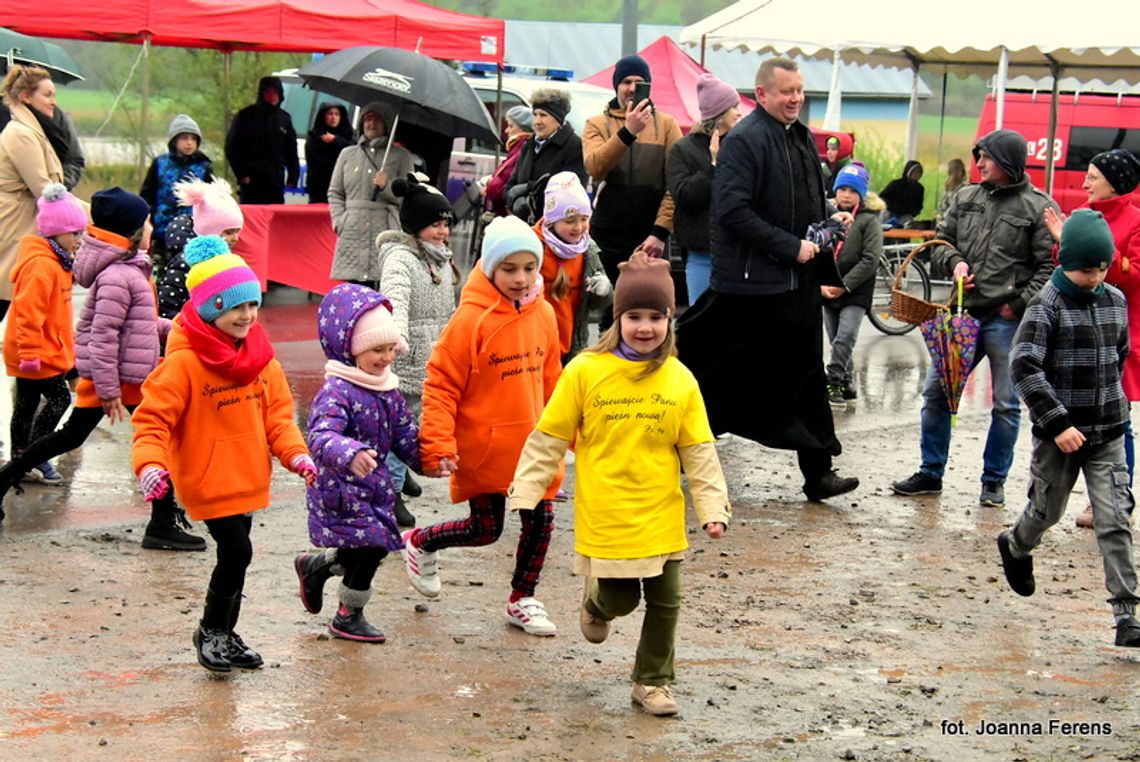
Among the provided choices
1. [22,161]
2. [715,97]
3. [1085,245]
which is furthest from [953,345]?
[22,161]

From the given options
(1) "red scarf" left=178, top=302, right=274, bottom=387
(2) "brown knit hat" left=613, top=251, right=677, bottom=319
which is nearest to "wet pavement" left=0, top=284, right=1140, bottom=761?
(1) "red scarf" left=178, top=302, right=274, bottom=387

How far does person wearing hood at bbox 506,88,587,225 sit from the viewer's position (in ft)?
33.7

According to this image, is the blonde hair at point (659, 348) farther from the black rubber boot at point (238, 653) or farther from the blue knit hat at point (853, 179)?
the blue knit hat at point (853, 179)

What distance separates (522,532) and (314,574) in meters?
0.84

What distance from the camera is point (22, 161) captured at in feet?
31.9

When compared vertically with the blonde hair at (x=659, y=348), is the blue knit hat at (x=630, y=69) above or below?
above

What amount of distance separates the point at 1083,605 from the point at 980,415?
5001 mm

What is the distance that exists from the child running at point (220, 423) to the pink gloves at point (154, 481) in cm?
20

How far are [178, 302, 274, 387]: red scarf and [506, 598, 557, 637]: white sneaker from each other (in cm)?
143

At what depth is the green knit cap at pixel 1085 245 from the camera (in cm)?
655

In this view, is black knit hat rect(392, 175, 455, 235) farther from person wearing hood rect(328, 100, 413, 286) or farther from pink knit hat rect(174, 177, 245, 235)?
person wearing hood rect(328, 100, 413, 286)

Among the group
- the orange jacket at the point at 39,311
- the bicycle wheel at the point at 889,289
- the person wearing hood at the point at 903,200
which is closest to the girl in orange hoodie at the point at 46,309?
the orange jacket at the point at 39,311

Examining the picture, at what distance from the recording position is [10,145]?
384 inches

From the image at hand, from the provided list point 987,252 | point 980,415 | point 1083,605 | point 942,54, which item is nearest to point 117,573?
point 1083,605
